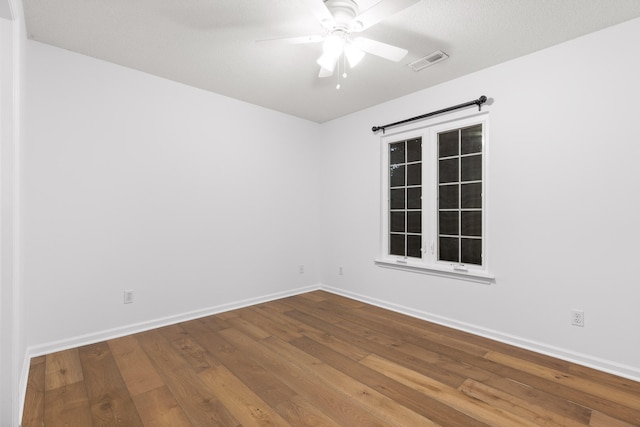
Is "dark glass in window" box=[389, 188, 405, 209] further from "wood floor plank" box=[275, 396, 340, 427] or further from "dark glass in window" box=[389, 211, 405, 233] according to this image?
"wood floor plank" box=[275, 396, 340, 427]

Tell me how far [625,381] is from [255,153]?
410cm

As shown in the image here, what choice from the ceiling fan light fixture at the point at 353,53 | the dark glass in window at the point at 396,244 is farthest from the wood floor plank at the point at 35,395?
the dark glass in window at the point at 396,244

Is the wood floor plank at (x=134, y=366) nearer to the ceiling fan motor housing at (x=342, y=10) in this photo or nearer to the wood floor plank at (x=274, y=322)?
the wood floor plank at (x=274, y=322)

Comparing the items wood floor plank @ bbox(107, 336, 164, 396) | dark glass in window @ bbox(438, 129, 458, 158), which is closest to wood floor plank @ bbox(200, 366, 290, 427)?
wood floor plank @ bbox(107, 336, 164, 396)

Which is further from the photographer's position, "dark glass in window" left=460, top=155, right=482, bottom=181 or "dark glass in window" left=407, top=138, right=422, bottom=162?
"dark glass in window" left=407, top=138, right=422, bottom=162

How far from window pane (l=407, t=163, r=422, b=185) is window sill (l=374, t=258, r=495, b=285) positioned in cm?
96

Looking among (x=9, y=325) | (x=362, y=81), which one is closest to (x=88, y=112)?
(x=9, y=325)

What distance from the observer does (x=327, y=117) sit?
4613mm

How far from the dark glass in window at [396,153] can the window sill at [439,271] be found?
1.25 meters

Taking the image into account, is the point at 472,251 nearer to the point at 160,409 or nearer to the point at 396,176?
the point at 396,176

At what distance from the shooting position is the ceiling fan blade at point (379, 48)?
212 centimetres

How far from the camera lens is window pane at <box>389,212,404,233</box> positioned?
12.7ft

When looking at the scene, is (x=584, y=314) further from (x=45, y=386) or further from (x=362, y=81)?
(x=45, y=386)

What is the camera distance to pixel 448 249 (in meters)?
3.40
